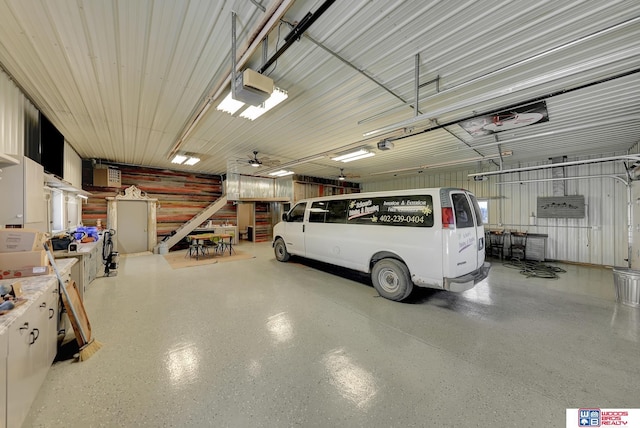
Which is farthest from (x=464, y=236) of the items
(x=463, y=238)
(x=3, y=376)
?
(x=3, y=376)

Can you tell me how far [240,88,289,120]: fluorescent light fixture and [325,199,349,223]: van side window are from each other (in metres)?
2.34

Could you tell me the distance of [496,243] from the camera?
7.61 m

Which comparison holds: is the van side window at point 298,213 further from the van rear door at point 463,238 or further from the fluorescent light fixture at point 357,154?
the van rear door at point 463,238

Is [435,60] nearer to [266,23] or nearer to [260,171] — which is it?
[266,23]

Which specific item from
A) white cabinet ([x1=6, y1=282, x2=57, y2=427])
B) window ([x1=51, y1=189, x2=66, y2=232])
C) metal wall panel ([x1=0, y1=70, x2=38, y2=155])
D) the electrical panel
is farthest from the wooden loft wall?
white cabinet ([x1=6, y1=282, x2=57, y2=427])

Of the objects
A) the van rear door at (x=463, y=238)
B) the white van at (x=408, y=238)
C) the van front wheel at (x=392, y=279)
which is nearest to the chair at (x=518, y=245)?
the white van at (x=408, y=238)

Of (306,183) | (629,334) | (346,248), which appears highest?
(306,183)

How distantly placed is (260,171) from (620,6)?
8.11 metres

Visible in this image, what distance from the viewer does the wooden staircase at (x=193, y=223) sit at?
856 centimetres

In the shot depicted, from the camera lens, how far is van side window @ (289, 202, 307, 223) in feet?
19.1

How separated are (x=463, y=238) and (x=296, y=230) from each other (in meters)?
3.78

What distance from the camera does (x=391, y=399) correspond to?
178 centimetres

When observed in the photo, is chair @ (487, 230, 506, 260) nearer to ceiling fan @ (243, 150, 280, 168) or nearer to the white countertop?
ceiling fan @ (243, 150, 280, 168)

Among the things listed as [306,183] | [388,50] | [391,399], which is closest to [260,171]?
[306,183]
